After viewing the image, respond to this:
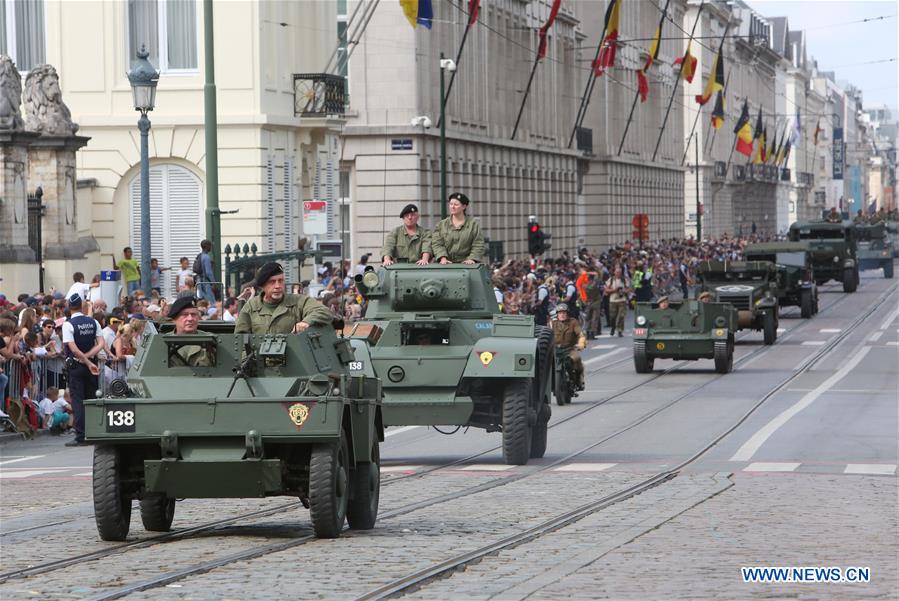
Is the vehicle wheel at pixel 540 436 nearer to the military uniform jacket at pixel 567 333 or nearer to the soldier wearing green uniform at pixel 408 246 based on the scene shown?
the soldier wearing green uniform at pixel 408 246

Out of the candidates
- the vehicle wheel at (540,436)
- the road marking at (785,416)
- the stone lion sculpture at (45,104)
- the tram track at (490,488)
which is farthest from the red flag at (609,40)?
the vehicle wheel at (540,436)

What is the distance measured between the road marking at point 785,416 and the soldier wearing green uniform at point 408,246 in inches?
164

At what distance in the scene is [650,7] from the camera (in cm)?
10425

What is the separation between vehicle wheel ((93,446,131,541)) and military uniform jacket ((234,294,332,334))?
4.62 ft

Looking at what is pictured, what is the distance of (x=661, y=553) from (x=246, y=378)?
121 inches

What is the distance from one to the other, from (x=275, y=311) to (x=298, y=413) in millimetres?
1362

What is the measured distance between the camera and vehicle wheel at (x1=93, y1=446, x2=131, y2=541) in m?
13.1

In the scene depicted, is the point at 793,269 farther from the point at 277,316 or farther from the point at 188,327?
the point at 188,327

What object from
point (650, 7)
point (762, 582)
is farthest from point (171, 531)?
point (650, 7)

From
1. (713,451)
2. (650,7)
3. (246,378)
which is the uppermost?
(650,7)

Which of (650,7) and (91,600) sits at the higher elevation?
(650,7)

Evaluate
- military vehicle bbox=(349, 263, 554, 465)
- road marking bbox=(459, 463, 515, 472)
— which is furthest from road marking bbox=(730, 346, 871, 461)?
road marking bbox=(459, 463, 515, 472)

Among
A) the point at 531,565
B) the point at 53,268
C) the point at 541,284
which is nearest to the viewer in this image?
the point at 531,565

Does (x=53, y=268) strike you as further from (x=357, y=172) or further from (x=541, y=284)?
(x=357, y=172)
